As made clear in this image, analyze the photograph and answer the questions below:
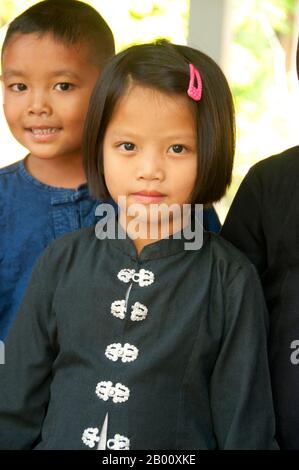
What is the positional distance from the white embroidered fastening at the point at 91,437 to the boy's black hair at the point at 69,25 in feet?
3.34

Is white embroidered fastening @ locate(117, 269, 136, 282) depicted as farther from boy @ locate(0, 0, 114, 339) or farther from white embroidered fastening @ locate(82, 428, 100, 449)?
boy @ locate(0, 0, 114, 339)

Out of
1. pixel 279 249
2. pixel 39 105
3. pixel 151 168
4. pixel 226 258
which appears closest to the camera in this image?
pixel 151 168

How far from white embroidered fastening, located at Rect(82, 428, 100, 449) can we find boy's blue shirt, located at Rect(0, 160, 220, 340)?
23.2 inches

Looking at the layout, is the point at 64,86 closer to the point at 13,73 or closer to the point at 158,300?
the point at 13,73

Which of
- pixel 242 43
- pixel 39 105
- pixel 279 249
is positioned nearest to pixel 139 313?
pixel 279 249

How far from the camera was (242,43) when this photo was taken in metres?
3.49

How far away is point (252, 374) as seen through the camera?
1823 millimetres

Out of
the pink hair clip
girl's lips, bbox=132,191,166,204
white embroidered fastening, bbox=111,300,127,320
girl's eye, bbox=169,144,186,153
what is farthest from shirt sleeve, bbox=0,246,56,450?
the pink hair clip

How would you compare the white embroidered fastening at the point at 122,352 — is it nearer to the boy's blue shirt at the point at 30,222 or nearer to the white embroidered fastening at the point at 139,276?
the white embroidered fastening at the point at 139,276

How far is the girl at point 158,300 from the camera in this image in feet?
5.97

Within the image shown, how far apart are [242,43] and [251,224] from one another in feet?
5.19

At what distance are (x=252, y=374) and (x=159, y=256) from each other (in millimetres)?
336

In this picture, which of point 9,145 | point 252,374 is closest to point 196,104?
point 252,374

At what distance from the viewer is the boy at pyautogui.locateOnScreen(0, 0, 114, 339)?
2.22 meters
